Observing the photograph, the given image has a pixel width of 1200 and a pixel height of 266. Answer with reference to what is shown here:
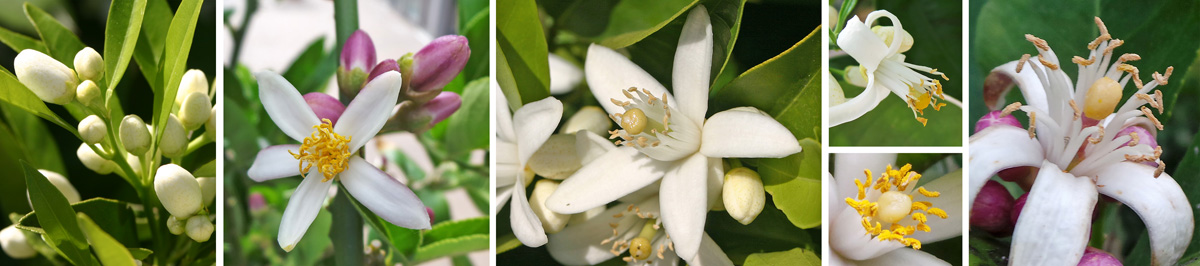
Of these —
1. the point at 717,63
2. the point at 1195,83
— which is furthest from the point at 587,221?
the point at 1195,83

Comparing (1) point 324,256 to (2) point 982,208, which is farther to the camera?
(1) point 324,256

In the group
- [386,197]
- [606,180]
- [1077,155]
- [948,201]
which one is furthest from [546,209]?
[1077,155]

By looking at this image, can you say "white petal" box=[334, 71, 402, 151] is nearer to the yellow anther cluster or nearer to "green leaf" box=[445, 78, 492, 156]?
"green leaf" box=[445, 78, 492, 156]

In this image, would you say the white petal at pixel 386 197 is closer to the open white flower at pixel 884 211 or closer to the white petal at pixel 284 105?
the white petal at pixel 284 105

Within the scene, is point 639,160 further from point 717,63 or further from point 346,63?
point 346,63

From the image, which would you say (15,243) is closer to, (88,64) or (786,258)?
(88,64)

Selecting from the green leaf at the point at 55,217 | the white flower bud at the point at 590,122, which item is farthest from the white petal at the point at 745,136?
the green leaf at the point at 55,217
